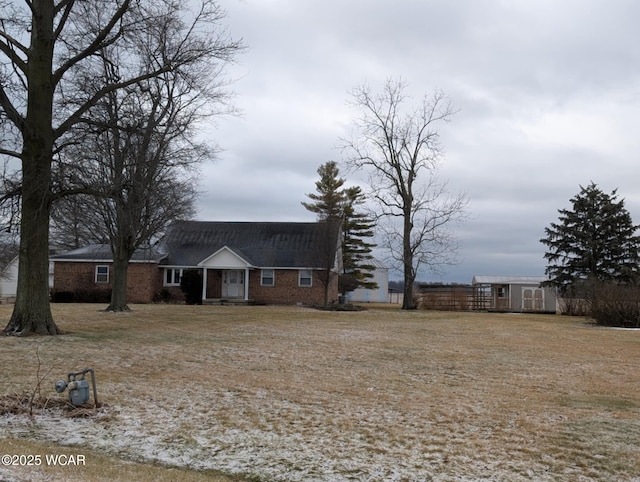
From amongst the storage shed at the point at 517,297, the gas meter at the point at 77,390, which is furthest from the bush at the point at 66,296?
the gas meter at the point at 77,390

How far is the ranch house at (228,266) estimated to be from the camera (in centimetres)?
3612

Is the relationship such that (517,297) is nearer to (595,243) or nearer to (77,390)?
(595,243)

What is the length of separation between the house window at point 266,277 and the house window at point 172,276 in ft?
17.2

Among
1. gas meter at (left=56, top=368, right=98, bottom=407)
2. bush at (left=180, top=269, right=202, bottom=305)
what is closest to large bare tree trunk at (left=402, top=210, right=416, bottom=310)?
bush at (left=180, top=269, right=202, bottom=305)

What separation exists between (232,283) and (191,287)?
3387 millimetres

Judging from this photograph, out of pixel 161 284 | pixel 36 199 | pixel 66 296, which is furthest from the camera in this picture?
pixel 161 284

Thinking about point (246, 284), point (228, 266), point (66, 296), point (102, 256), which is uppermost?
point (102, 256)

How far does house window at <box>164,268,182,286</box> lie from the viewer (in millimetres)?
37594

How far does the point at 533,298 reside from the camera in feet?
136

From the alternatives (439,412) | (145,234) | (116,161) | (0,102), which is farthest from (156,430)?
(145,234)

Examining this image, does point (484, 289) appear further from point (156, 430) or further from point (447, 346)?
point (156, 430)

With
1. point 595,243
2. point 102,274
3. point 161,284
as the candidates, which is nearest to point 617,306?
point 595,243

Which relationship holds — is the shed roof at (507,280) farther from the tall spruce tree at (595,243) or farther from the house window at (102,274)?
the house window at (102,274)

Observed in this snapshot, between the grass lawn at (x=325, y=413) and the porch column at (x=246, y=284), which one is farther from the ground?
the porch column at (x=246, y=284)
